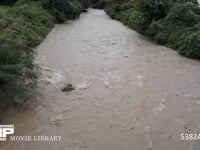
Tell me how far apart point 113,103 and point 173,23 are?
11795 mm

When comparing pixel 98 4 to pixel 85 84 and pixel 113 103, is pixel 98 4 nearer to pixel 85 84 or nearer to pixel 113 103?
pixel 85 84

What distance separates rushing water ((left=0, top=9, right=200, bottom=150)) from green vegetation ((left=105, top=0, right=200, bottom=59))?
1.19 meters

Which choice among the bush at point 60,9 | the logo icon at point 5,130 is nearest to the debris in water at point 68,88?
the logo icon at point 5,130

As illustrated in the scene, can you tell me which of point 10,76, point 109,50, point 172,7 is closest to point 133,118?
point 10,76

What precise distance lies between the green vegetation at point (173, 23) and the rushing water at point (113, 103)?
46.7 inches

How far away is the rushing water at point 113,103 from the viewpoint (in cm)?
692

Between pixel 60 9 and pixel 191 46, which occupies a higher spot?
pixel 191 46

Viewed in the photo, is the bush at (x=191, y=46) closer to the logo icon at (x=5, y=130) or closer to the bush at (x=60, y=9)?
the logo icon at (x=5, y=130)

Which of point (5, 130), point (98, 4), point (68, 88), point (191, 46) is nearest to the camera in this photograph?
point (5, 130)

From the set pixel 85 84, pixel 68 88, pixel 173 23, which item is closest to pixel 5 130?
pixel 68 88

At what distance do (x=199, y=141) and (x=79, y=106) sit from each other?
370 cm

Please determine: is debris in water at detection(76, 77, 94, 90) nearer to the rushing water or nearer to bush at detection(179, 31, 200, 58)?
the rushing water

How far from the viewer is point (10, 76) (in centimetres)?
762

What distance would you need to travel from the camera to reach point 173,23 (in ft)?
61.5
